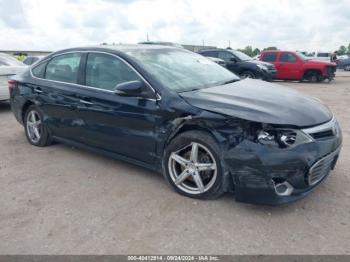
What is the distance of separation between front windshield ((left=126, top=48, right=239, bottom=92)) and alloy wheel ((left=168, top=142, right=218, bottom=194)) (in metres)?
0.71

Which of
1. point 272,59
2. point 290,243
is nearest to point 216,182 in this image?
point 290,243

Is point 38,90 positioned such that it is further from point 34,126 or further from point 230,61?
point 230,61

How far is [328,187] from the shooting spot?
3.94 meters

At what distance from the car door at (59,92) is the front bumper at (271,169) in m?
2.44

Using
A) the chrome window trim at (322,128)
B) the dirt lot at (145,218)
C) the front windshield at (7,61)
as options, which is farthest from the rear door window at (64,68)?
the front windshield at (7,61)

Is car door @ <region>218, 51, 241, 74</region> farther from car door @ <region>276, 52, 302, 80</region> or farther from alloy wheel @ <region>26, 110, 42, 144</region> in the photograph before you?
alloy wheel @ <region>26, 110, 42, 144</region>

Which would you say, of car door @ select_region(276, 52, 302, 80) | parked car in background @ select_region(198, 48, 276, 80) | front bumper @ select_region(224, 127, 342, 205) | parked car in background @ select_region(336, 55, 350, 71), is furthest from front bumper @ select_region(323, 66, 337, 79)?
front bumper @ select_region(224, 127, 342, 205)

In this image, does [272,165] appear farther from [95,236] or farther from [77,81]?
[77,81]

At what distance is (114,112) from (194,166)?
48.7 inches

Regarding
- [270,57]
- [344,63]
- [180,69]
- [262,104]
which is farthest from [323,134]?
[344,63]

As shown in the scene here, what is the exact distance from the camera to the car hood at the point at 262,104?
3324 millimetres

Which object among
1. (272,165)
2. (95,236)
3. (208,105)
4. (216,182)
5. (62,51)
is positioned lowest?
(95,236)

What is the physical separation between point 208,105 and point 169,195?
1085mm

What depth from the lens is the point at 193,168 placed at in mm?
3701
